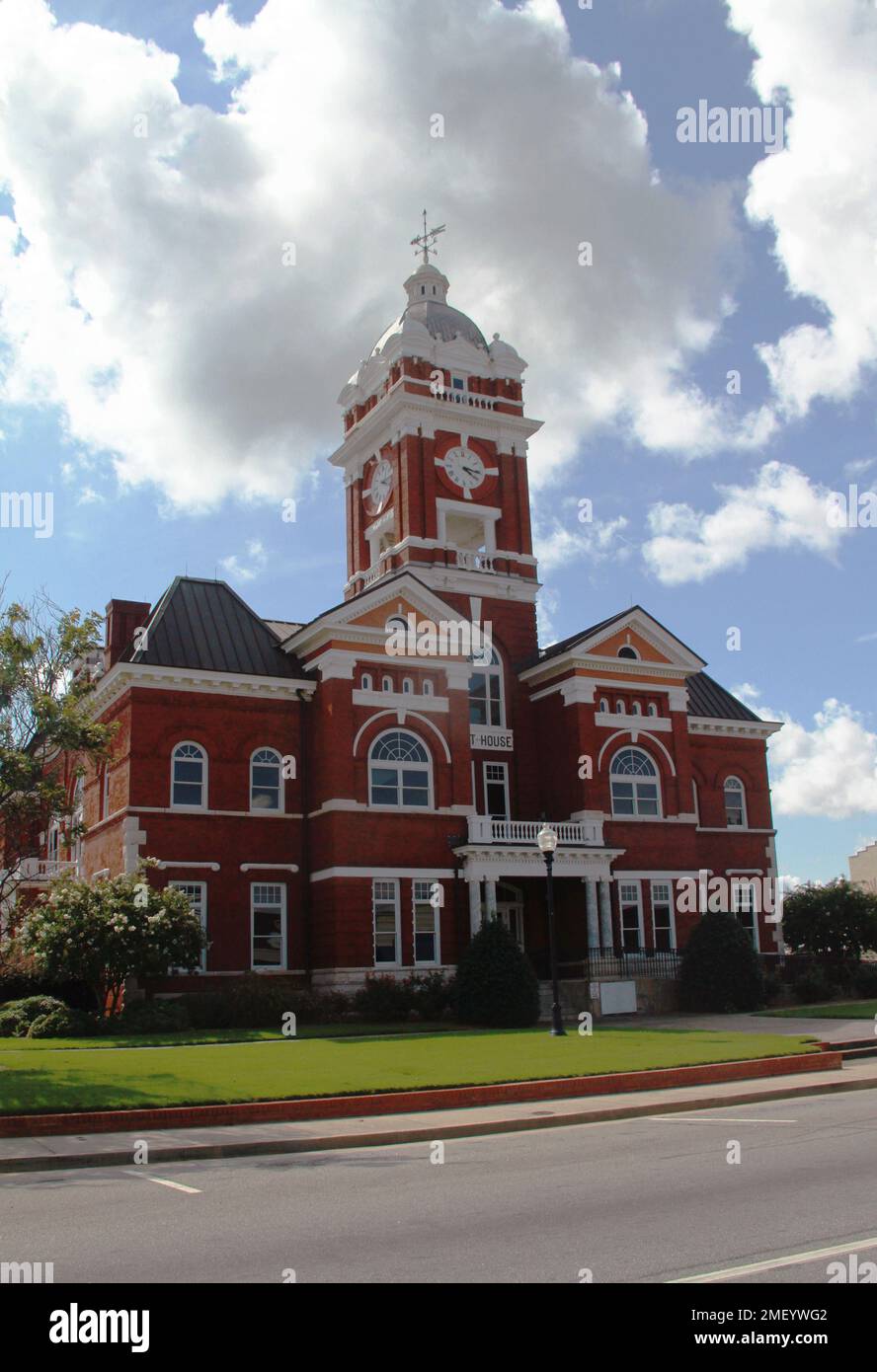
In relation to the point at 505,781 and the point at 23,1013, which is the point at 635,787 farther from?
the point at 23,1013

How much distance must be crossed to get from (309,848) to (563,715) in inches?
396

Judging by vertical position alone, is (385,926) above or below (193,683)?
below

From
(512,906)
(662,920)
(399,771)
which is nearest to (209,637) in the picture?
(399,771)

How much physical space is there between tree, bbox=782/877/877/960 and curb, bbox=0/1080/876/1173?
23.6 m

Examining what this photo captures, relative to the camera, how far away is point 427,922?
119ft

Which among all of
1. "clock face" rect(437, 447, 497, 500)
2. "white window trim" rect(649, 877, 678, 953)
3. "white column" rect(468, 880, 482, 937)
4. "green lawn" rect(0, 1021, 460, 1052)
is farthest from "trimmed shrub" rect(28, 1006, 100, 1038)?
"clock face" rect(437, 447, 497, 500)

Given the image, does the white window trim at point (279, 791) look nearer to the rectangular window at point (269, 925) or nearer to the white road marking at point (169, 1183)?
the rectangular window at point (269, 925)

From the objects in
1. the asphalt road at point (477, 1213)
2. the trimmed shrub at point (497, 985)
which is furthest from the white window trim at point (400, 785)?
the asphalt road at point (477, 1213)

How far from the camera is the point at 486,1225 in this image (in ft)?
30.1

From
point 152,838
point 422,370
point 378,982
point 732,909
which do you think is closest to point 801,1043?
point 378,982

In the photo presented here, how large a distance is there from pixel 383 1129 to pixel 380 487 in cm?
3353

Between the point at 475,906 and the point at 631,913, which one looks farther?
the point at 631,913

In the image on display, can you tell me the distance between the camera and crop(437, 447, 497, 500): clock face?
44875mm

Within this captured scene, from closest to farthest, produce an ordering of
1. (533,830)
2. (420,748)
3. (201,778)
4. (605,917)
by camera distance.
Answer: (201,778) → (420,748) → (605,917) → (533,830)
